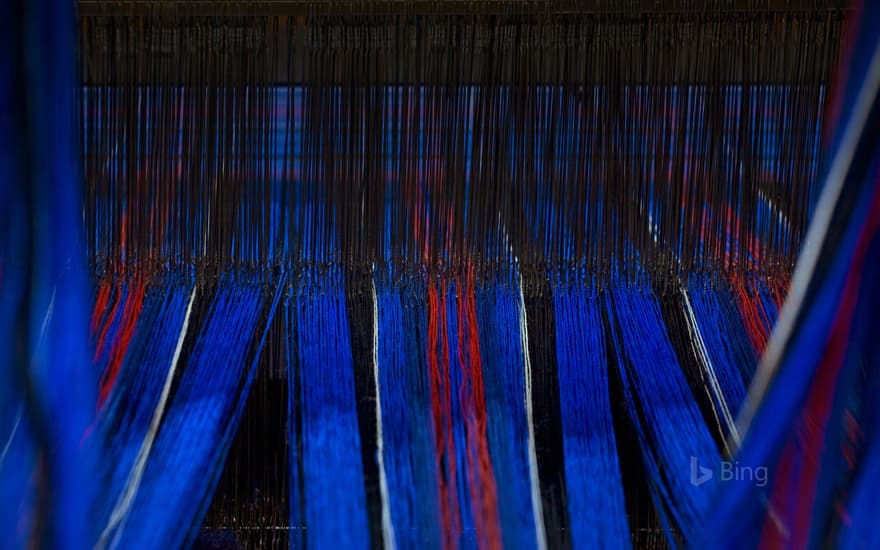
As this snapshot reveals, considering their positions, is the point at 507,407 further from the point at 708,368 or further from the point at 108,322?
the point at 108,322

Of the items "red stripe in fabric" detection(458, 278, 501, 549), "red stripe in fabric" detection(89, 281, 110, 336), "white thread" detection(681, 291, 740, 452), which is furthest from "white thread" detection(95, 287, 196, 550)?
"white thread" detection(681, 291, 740, 452)

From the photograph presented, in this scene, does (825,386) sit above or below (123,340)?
below

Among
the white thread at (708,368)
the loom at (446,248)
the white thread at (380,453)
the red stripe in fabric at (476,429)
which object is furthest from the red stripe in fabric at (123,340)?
the white thread at (708,368)

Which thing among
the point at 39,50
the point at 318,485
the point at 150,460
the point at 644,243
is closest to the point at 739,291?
the point at 644,243

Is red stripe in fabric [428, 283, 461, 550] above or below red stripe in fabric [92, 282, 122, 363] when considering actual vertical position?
below

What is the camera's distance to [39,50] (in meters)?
0.90

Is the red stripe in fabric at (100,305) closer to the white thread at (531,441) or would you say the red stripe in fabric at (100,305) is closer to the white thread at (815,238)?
the white thread at (531,441)

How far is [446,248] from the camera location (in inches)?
44.8

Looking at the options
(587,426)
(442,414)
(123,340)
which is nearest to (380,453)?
(442,414)

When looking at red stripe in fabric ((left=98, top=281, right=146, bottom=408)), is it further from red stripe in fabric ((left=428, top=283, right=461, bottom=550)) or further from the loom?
red stripe in fabric ((left=428, top=283, right=461, bottom=550))

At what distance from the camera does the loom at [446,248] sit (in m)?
0.97

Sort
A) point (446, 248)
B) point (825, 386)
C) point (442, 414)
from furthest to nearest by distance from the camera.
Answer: point (446, 248)
point (442, 414)
point (825, 386)

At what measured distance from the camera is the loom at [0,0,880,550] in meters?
0.97

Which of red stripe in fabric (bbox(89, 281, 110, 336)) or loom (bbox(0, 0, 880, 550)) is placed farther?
red stripe in fabric (bbox(89, 281, 110, 336))
